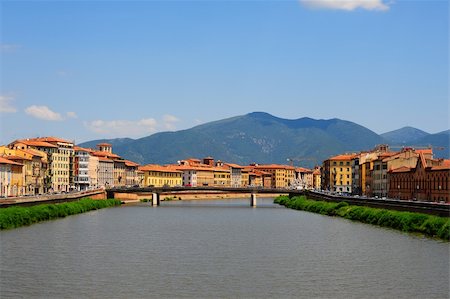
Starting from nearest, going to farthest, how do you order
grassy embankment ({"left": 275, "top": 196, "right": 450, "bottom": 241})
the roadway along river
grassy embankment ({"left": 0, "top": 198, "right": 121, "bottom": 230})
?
the roadway along river, grassy embankment ({"left": 275, "top": 196, "right": 450, "bottom": 241}), grassy embankment ({"left": 0, "top": 198, "right": 121, "bottom": 230})

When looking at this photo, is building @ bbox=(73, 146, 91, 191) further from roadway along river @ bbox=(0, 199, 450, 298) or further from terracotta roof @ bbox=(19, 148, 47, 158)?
roadway along river @ bbox=(0, 199, 450, 298)

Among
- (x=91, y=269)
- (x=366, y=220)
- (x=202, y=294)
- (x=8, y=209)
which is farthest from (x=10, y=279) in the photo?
(x=366, y=220)

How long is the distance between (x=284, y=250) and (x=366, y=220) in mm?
31228

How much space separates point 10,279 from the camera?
4078 cm

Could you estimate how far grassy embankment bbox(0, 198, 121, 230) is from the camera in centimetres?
7390

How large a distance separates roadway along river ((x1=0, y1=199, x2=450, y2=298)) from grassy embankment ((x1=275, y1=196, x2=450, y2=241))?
180cm

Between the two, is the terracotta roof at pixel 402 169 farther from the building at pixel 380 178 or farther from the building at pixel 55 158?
the building at pixel 55 158

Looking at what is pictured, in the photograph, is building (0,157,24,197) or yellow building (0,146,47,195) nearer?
building (0,157,24,197)

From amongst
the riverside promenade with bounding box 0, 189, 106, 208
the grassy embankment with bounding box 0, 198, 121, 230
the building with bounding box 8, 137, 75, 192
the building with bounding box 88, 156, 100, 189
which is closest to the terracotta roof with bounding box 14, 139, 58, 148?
the building with bounding box 8, 137, 75, 192

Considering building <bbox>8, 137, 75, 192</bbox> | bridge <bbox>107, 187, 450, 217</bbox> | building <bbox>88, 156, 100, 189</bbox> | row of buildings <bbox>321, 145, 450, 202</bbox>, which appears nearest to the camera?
bridge <bbox>107, 187, 450, 217</bbox>

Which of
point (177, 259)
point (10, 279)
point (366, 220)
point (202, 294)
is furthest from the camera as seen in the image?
point (366, 220)

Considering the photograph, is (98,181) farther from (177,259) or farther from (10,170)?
(177,259)

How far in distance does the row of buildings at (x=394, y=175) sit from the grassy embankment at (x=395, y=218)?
10421 mm

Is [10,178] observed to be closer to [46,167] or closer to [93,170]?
[46,167]
